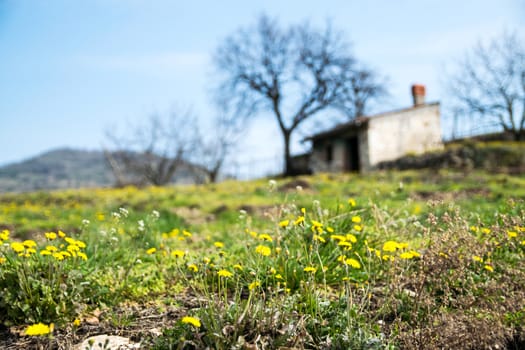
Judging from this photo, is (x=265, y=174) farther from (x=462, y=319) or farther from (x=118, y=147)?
(x=462, y=319)

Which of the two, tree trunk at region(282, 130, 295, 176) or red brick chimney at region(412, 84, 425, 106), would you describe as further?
tree trunk at region(282, 130, 295, 176)

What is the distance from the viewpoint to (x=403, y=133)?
86.0 feet

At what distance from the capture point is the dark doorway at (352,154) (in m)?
28.0

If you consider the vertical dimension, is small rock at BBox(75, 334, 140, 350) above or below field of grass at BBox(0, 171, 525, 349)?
below

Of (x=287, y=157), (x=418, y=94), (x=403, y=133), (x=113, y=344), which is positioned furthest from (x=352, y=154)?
(x=113, y=344)

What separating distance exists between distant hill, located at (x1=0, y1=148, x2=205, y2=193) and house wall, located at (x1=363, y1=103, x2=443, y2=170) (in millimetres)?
32197

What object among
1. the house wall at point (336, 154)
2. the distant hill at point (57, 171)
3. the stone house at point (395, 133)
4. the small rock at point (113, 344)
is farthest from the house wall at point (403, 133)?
the distant hill at point (57, 171)

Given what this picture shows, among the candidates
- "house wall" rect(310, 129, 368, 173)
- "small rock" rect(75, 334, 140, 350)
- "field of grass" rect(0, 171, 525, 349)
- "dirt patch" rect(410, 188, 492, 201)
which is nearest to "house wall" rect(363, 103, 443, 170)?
"house wall" rect(310, 129, 368, 173)

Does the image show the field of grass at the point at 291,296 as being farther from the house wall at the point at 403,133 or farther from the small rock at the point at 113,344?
the house wall at the point at 403,133

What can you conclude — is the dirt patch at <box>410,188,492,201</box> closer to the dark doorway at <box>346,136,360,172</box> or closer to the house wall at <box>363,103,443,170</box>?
the house wall at <box>363,103,443,170</box>

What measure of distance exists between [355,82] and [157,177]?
17384mm

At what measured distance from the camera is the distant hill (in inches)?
2045

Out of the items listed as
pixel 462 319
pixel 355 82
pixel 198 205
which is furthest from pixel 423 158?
pixel 462 319

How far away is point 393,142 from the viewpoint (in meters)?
26.2
